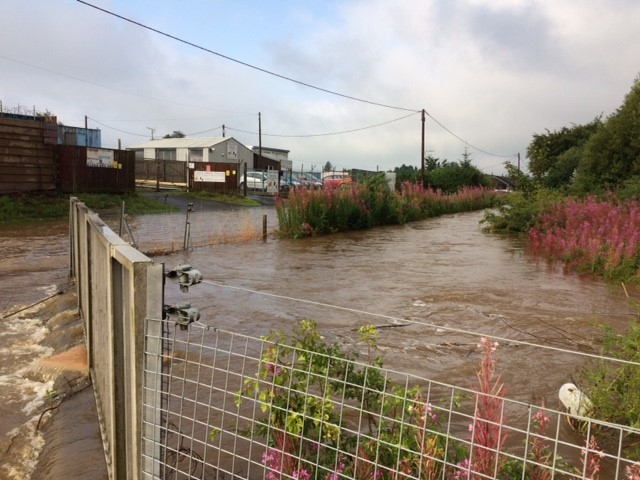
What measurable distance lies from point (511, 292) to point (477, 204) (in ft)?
84.0

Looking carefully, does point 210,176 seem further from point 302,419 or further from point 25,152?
point 302,419

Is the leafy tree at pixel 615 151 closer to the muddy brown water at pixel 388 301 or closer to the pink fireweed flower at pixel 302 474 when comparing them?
the muddy brown water at pixel 388 301

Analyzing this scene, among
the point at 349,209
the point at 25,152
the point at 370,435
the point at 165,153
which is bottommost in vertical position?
the point at 370,435

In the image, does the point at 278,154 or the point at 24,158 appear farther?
the point at 278,154

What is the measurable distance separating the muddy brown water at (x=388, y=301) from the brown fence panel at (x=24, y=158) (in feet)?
21.2

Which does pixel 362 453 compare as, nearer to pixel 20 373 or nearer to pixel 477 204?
pixel 20 373

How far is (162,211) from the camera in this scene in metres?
23.5

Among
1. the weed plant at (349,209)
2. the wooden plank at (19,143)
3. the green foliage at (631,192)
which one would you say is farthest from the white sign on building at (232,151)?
the green foliage at (631,192)

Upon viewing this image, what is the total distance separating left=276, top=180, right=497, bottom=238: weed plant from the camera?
50.5 ft

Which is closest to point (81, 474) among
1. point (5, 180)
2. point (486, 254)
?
point (486, 254)

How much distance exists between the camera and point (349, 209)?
17.3 metres

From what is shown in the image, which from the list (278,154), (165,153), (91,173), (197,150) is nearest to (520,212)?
(91,173)

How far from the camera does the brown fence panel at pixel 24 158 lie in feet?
63.5

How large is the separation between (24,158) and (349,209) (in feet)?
38.5
